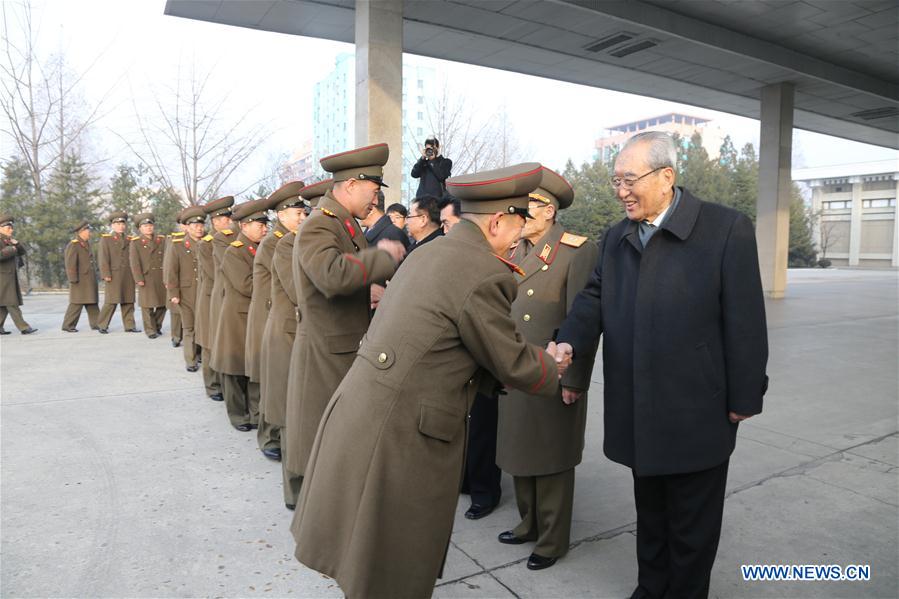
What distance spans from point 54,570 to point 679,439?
10.00ft

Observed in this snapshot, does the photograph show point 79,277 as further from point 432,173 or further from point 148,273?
point 432,173

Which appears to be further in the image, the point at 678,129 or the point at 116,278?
the point at 678,129

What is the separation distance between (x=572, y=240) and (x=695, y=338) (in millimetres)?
1036

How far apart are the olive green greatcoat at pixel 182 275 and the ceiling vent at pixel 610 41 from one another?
29.9ft

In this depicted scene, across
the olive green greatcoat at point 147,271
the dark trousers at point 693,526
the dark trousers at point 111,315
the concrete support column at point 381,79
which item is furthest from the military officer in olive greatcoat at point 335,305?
the dark trousers at point 111,315

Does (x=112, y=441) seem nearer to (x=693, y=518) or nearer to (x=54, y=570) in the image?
(x=54, y=570)

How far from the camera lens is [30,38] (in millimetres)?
18438

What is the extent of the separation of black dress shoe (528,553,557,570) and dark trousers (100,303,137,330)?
33.9 ft

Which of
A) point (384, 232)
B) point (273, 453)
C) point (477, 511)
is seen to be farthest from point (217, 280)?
point (477, 511)

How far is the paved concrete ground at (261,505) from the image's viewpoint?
3.03 meters

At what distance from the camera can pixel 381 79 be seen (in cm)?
1035

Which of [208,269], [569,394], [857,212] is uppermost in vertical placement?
[857,212]

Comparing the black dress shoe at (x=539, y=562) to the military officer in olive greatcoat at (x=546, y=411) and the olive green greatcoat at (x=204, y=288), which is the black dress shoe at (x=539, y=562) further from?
the olive green greatcoat at (x=204, y=288)

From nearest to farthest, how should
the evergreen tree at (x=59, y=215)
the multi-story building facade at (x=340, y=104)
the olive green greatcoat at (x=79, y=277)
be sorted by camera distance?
the olive green greatcoat at (x=79, y=277) < the evergreen tree at (x=59, y=215) < the multi-story building facade at (x=340, y=104)
